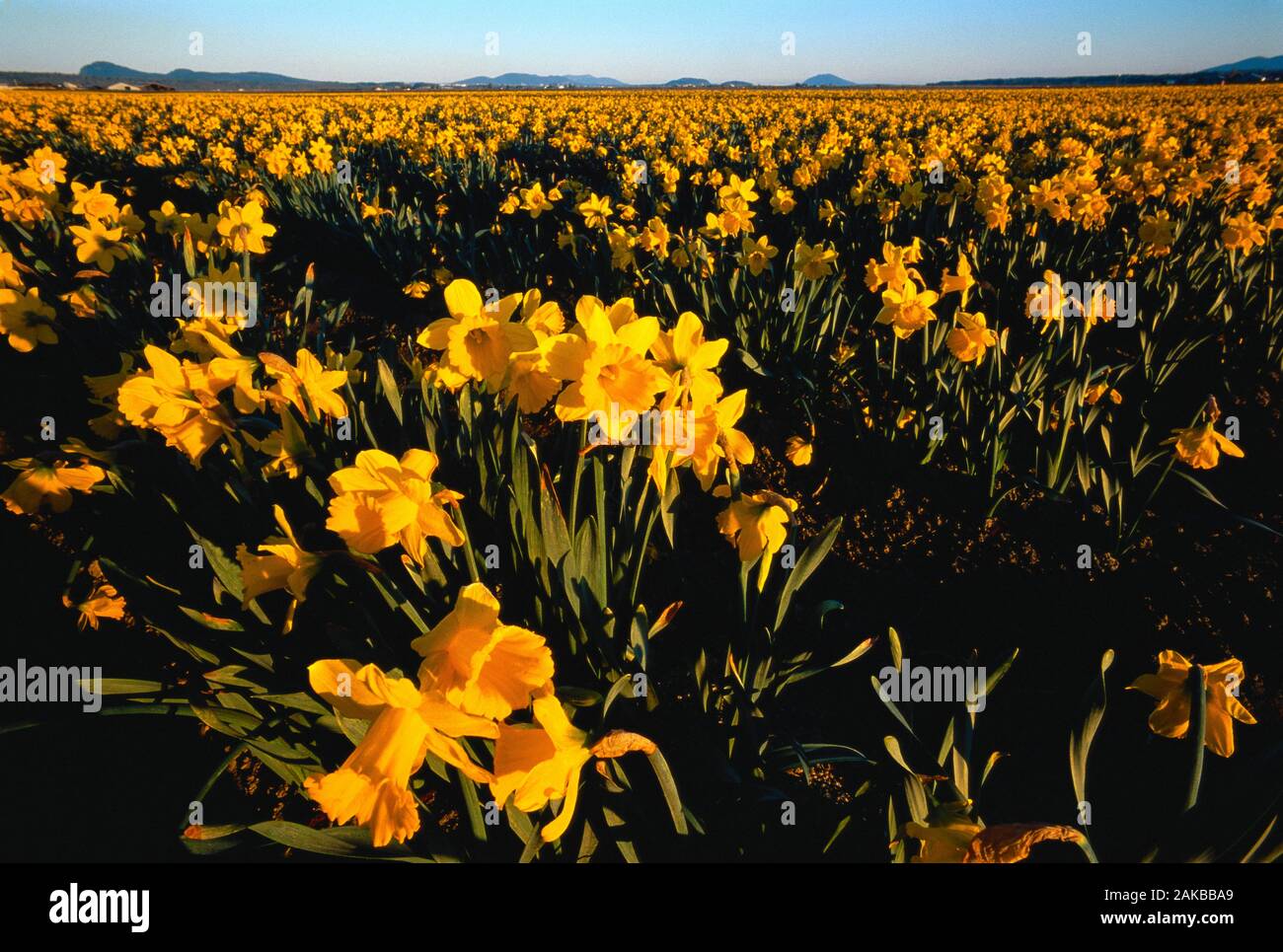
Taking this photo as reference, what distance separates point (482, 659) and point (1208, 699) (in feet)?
4.46

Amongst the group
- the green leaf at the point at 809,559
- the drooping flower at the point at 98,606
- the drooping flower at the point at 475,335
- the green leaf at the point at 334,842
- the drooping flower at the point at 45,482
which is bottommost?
the green leaf at the point at 334,842

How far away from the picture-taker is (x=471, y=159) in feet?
26.9

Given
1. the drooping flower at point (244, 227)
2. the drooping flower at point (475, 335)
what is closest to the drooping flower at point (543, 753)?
the drooping flower at point (475, 335)

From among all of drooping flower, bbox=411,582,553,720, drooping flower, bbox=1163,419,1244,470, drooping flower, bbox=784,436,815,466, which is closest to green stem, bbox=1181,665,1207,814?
drooping flower, bbox=411,582,553,720

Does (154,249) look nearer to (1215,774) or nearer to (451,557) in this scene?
(451,557)

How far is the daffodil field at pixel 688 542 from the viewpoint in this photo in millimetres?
1173

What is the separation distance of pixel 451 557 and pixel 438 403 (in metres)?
0.69

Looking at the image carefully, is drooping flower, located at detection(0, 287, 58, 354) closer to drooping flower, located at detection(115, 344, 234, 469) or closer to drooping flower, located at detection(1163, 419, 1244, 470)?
drooping flower, located at detection(115, 344, 234, 469)

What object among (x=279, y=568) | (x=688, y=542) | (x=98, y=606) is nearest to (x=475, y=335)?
(x=279, y=568)

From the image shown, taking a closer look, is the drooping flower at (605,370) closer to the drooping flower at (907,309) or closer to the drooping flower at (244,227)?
the drooping flower at (907,309)

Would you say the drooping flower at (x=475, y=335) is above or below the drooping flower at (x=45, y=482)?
above
